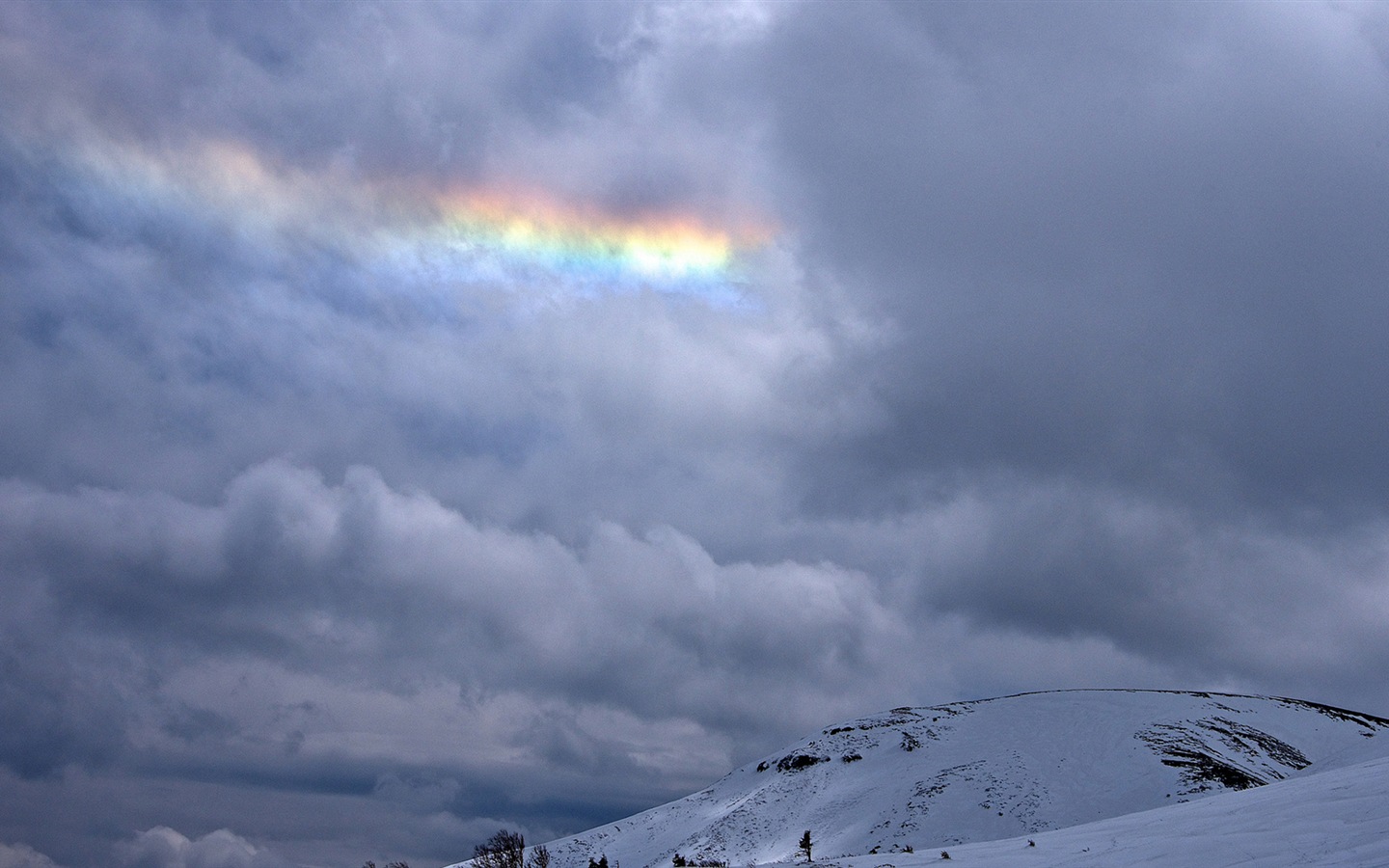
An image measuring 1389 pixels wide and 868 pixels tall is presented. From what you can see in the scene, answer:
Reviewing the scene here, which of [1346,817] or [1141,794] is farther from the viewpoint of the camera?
[1141,794]

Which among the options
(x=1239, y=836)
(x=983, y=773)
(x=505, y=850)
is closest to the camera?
(x=1239, y=836)

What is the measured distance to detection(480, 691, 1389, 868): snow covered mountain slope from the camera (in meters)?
67.6

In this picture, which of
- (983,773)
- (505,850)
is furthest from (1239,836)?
(983,773)

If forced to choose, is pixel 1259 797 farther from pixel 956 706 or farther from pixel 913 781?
pixel 956 706

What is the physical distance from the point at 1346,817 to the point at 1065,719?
80792 mm

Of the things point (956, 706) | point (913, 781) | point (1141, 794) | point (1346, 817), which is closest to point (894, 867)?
point (1346, 817)

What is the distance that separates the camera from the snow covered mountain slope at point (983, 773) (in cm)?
6762

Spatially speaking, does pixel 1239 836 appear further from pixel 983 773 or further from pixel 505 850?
pixel 983 773

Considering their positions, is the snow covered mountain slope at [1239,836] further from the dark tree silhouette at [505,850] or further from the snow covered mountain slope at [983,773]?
the snow covered mountain slope at [983,773]

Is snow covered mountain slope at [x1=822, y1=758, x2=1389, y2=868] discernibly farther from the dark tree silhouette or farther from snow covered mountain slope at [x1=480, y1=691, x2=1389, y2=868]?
snow covered mountain slope at [x1=480, y1=691, x2=1389, y2=868]

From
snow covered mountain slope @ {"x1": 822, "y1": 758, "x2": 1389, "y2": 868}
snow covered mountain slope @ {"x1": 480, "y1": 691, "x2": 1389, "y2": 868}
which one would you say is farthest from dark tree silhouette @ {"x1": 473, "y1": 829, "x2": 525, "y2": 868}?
snow covered mountain slope @ {"x1": 480, "y1": 691, "x2": 1389, "y2": 868}

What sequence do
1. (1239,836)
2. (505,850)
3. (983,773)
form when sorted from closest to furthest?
(1239,836), (505,850), (983,773)

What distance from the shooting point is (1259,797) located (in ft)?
70.7

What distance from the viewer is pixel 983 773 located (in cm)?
7725
